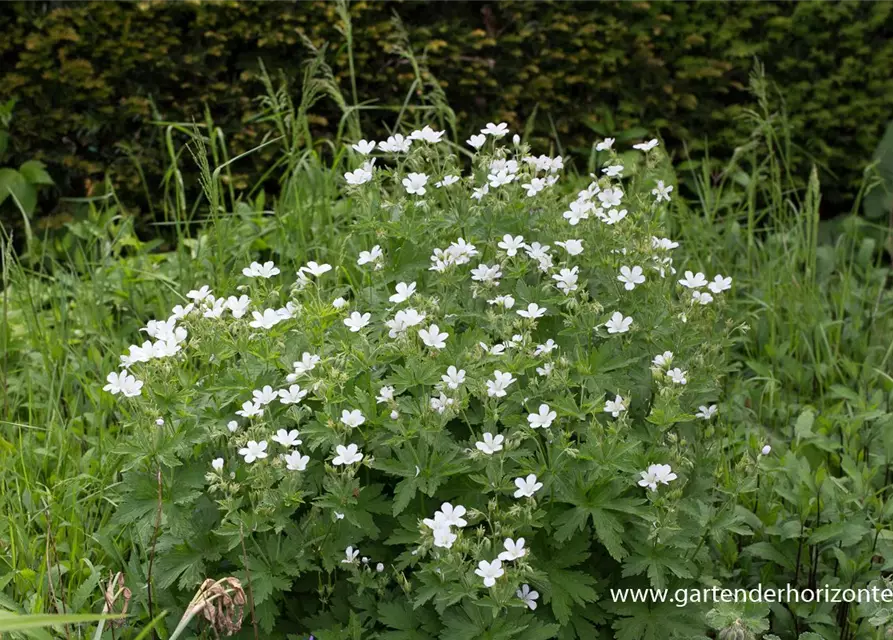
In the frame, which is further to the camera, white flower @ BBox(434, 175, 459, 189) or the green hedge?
the green hedge

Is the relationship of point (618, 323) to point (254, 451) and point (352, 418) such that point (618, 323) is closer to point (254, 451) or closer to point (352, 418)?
point (352, 418)

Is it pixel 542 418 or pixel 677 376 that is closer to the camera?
pixel 542 418

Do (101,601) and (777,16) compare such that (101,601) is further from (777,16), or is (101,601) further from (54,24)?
(777,16)

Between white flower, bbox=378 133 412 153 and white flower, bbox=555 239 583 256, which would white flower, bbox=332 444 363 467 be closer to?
white flower, bbox=555 239 583 256

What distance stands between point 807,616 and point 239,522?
134cm

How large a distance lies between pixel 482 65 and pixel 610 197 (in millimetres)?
2043

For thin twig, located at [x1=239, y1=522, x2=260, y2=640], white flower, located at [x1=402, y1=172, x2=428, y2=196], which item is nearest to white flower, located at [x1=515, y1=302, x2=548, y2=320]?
white flower, located at [x1=402, y1=172, x2=428, y2=196]

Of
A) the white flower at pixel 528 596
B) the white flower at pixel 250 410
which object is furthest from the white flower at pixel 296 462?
the white flower at pixel 528 596

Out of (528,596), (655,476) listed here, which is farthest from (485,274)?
(528,596)

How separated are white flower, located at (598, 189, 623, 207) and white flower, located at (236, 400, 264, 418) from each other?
980 mm

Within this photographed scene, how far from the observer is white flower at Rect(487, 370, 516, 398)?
201 cm

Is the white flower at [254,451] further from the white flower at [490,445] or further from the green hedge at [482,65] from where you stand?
the green hedge at [482,65]

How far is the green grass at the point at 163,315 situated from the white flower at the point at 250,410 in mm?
478

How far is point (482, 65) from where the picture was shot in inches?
173
